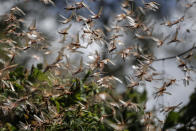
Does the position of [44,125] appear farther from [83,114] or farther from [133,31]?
[133,31]

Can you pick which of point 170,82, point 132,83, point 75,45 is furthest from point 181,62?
point 75,45

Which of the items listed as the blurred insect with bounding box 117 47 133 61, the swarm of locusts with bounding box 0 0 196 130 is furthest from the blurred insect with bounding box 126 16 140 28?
the blurred insect with bounding box 117 47 133 61

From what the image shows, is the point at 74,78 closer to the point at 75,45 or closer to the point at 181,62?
the point at 75,45

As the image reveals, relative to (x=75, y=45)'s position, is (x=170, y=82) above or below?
below

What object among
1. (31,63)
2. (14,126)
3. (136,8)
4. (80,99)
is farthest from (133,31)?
(14,126)

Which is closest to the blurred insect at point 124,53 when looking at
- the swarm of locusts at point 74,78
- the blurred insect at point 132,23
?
the swarm of locusts at point 74,78

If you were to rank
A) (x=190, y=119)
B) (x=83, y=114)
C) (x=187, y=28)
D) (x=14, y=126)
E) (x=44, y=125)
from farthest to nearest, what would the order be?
1. (x=190, y=119)
2. (x=187, y=28)
3. (x=14, y=126)
4. (x=83, y=114)
5. (x=44, y=125)

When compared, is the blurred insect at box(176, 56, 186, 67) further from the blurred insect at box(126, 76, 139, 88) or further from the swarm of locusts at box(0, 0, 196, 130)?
the blurred insect at box(126, 76, 139, 88)

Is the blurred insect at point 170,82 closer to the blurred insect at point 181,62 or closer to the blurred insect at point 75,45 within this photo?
the blurred insect at point 181,62

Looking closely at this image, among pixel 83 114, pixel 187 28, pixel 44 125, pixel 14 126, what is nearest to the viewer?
pixel 44 125

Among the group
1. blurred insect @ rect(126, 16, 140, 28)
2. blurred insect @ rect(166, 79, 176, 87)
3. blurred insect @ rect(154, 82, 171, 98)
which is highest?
blurred insect @ rect(126, 16, 140, 28)

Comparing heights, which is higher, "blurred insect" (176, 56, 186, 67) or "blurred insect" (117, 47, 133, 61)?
"blurred insect" (117, 47, 133, 61)
